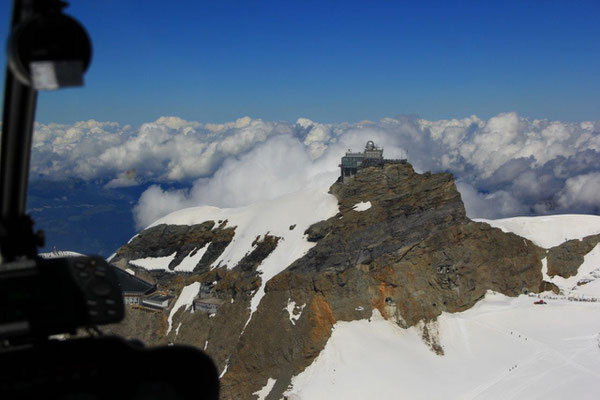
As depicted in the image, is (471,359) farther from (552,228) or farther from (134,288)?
(134,288)

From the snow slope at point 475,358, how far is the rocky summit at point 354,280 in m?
1.51

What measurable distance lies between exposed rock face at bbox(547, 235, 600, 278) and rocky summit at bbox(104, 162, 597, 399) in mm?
11151

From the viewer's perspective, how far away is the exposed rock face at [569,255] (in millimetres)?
75125

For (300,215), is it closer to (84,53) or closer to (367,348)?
(367,348)

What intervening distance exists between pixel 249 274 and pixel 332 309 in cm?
1418

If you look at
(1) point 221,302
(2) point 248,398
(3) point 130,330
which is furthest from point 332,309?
(3) point 130,330

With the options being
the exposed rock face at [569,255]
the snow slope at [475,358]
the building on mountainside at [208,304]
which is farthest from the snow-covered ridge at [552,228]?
the building on mountainside at [208,304]

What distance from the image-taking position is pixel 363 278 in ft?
Answer: 179

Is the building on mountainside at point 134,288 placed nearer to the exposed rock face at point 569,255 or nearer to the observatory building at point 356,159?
the observatory building at point 356,159

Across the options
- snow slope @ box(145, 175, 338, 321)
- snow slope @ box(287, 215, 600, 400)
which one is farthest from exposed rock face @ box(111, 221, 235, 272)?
snow slope @ box(287, 215, 600, 400)

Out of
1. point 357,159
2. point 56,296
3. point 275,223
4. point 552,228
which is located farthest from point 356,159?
point 56,296

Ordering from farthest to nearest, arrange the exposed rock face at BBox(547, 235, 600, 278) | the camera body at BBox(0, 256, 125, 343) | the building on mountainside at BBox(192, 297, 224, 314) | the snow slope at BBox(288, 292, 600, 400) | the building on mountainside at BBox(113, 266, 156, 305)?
the exposed rock face at BBox(547, 235, 600, 278), the building on mountainside at BBox(113, 266, 156, 305), the building on mountainside at BBox(192, 297, 224, 314), the snow slope at BBox(288, 292, 600, 400), the camera body at BBox(0, 256, 125, 343)

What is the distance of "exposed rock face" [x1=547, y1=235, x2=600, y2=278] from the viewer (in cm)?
7512

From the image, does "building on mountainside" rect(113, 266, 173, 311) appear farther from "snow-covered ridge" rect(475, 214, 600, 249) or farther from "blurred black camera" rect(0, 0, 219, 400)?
"blurred black camera" rect(0, 0, 219, 400)
